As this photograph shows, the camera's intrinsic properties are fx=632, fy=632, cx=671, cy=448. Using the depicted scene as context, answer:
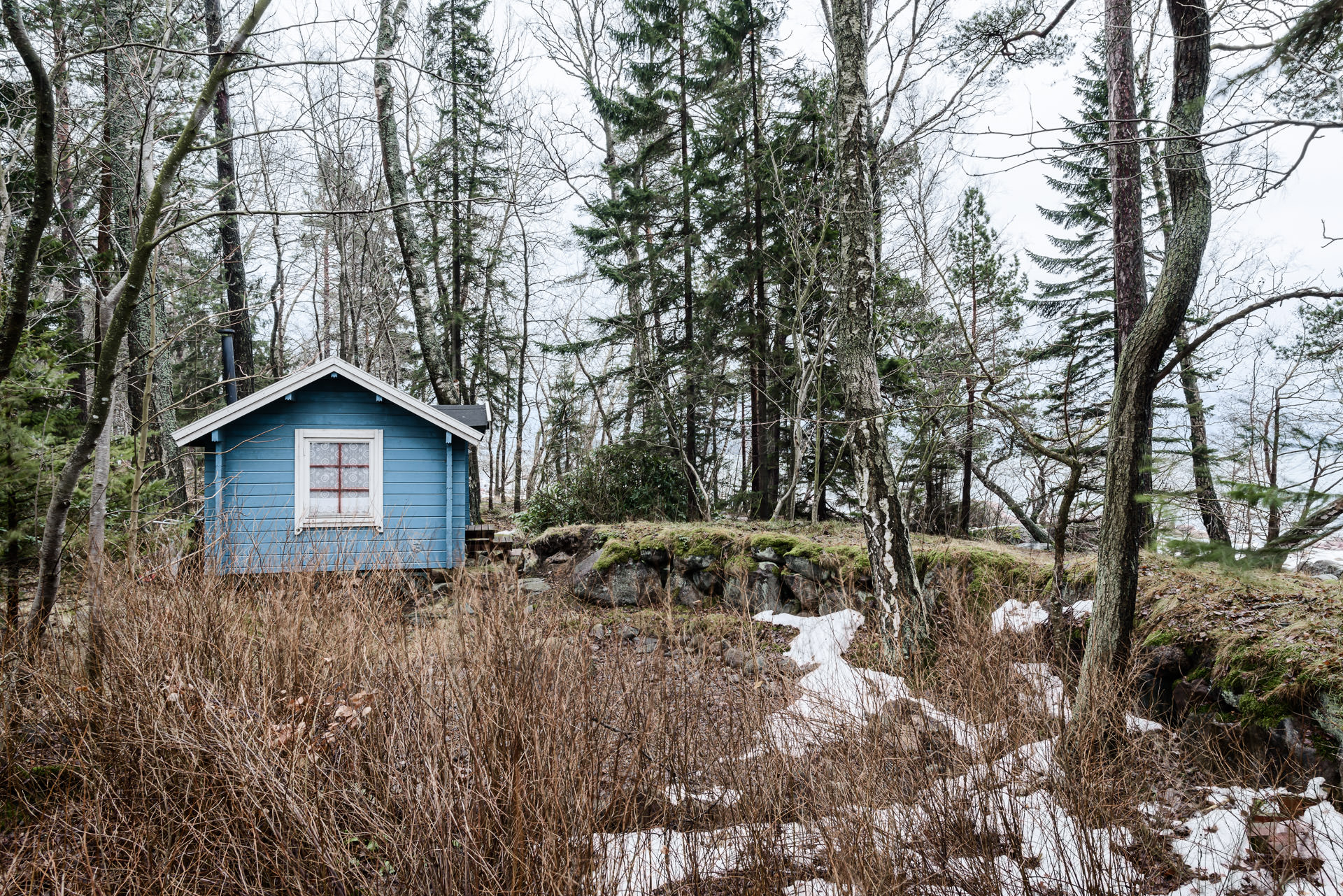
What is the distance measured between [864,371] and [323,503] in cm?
744

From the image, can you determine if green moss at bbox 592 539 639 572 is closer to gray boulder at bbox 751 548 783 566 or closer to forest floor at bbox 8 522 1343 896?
gray boulder at bbox 751 548 783 566

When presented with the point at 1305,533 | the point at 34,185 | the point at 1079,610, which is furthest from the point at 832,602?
the point at 34,185

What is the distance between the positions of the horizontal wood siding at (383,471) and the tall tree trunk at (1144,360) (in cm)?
735

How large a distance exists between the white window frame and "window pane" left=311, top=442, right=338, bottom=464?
43 mm

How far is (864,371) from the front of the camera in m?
→ 4.73

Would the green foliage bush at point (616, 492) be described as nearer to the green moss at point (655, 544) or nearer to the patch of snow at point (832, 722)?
the green moss at point (655, 544)

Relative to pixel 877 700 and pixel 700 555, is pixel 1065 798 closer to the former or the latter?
pixel 877 700

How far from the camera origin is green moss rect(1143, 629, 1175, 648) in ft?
12.9

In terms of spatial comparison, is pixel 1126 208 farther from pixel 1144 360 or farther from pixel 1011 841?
pixel 1011 841

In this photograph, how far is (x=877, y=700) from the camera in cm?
265

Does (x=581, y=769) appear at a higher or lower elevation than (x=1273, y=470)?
lower

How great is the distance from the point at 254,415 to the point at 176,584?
6085 millimetres

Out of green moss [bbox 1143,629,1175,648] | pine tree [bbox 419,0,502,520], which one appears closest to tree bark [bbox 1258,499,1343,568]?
green moss [bbox 1143,629,1175,648]

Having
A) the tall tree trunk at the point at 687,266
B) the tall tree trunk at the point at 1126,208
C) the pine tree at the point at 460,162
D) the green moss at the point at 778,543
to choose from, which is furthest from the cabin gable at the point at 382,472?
the tall tree trunk at the point at 1126,208
